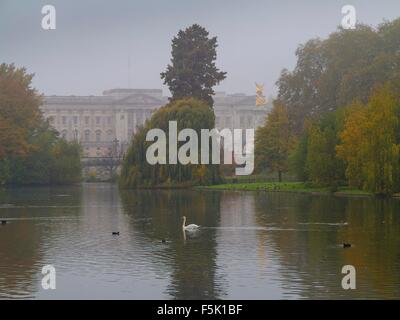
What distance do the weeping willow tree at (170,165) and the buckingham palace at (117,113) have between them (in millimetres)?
104464

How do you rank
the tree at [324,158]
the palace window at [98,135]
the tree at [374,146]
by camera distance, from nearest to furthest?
the tree at [374,146] < the tree at [324,158] < the palace window at [98,135]

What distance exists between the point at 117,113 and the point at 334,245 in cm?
16704

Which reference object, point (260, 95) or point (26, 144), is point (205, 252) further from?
point (260, 95)

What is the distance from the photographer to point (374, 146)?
57.2m

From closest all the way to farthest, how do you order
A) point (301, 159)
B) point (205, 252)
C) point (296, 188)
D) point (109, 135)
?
point (205, 252)
point (296, 188)
point (301, 159)
point (109, 135)

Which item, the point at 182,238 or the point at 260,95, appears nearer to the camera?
the point at 182,238

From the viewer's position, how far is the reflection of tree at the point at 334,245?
21000mm

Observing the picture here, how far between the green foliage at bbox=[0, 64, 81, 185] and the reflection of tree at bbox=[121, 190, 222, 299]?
3478 cm

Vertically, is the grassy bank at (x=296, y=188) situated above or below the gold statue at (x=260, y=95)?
below

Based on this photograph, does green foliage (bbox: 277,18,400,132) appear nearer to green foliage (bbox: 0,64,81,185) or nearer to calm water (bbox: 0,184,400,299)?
green foliage (bbox: 0,64,81,185)

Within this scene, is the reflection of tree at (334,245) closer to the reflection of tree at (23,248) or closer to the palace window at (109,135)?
the reflection of tree at (23,248)

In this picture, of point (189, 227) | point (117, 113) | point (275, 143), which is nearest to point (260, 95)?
point (117, 113)

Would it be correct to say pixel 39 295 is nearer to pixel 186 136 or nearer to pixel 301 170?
pixel 301 170

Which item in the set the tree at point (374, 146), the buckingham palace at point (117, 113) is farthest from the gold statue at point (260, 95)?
the tree at point (374, 146)
